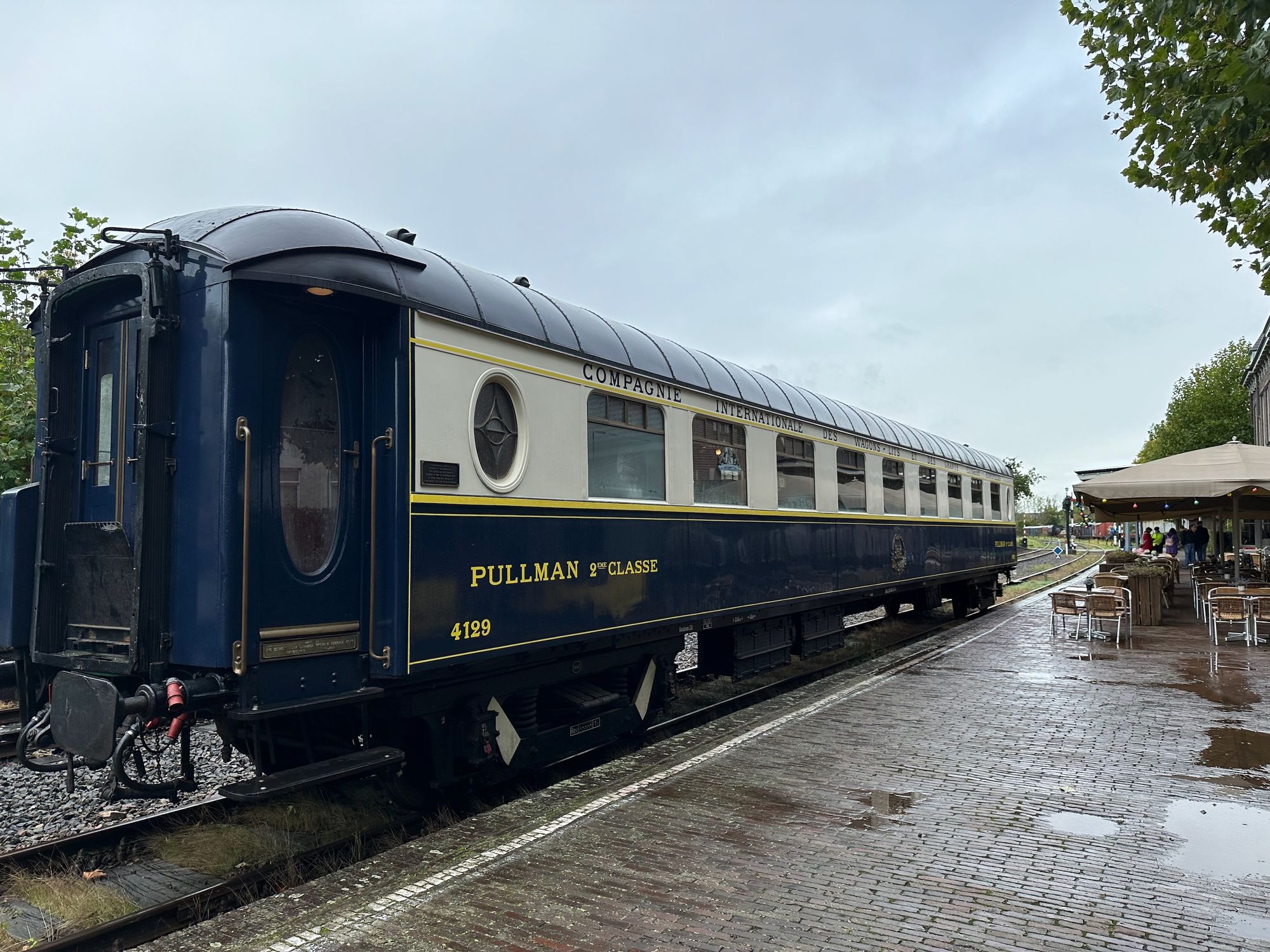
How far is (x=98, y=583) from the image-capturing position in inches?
200

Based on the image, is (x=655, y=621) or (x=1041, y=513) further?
(x=1041, y=513)

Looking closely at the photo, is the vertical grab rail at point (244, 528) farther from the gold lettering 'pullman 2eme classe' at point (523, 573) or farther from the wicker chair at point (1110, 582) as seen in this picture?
the wicker chair at point (1110, 582)

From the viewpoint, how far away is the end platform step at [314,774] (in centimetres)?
427

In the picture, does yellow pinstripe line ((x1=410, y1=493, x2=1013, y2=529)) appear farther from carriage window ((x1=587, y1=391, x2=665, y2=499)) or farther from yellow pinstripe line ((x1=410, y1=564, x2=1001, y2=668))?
yellow pinstripe line ((x1=410, y1=564, x2=1001, y2=668))

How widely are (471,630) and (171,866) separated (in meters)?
2.13

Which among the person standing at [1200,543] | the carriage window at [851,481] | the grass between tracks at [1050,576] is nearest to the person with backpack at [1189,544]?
the person standing at [1200,543]

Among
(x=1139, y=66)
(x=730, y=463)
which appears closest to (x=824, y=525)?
(x=730, y=463)

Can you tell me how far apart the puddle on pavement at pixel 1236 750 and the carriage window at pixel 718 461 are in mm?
4275

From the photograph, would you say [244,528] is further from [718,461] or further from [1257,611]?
[1257,611]

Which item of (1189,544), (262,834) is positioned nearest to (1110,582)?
(262,834)

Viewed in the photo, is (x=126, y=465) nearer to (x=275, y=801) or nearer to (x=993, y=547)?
(x=275, y=801)

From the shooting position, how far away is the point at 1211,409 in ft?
136

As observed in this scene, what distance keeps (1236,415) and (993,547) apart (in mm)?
30953

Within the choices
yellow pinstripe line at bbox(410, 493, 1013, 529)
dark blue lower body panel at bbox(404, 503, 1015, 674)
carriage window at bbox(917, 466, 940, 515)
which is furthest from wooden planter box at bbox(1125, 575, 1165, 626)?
dark blue lower body panel at bbox(404, 503, 1015, 674)
